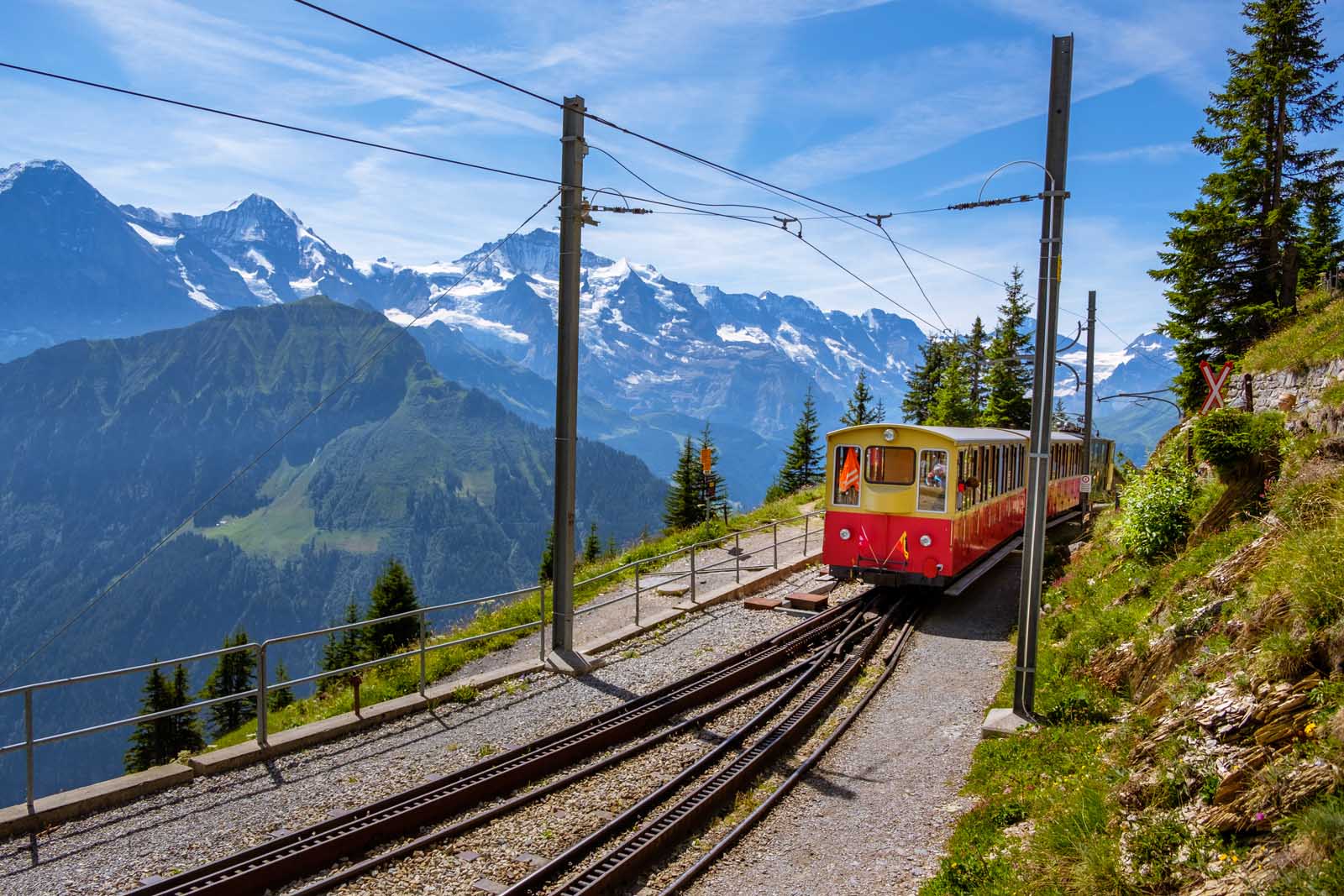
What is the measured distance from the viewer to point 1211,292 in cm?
2344

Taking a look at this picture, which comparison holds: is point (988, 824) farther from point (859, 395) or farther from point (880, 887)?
point (859, 395)

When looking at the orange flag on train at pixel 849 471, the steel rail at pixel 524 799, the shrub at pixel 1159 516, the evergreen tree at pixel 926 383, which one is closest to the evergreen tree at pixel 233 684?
the orange flag on train at pixel 849 471

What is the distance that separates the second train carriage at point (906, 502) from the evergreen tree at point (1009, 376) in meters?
27.2

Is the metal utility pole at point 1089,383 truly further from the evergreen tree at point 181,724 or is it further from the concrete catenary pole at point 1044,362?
the evergreen tree at point 181,724

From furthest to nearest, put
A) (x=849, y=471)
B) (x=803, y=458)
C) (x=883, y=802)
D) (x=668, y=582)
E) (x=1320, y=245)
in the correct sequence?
(x=803, y=458), (x=1320, y=245), (x=668, y=582), (x=849, y=471), (x=883, y=802)

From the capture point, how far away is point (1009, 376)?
44.4 m

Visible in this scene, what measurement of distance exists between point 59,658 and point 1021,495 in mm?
235989

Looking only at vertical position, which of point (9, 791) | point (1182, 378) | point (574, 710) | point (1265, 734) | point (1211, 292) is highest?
point (1211, 292)

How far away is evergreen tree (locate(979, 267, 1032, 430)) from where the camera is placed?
1719 inches

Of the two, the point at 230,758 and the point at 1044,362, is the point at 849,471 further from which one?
the point at 230,758

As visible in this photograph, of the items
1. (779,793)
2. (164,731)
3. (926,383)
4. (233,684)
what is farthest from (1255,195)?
(233,684)

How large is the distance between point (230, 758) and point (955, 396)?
1664 inches

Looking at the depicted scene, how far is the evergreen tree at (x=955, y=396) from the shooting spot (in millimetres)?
44219

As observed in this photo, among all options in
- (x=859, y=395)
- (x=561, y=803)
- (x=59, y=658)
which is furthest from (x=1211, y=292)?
(x=59, y=658)
